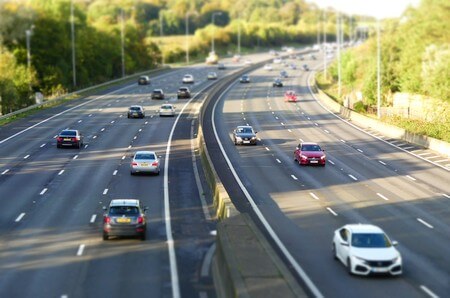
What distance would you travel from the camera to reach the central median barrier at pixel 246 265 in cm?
1889

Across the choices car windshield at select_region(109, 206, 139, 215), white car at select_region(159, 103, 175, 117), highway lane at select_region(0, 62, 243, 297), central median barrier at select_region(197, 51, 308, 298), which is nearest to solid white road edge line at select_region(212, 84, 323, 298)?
central median barrier at select_region(197, 51, 308, 298)

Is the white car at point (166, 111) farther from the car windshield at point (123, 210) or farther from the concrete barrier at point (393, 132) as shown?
the car windshield at point (123, 210)

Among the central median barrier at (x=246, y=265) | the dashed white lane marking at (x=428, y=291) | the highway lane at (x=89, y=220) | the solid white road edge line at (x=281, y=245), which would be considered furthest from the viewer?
the highway lane at (x=89, y=220)

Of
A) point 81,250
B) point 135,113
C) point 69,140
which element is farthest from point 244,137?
point 81,250

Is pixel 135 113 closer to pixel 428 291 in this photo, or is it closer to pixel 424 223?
pixel 424 223

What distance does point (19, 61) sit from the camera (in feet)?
394

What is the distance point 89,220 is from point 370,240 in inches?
506

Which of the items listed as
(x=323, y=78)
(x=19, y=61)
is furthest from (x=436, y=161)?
(x=323, y=78)

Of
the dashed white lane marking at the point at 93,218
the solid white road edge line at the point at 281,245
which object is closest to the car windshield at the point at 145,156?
the solid white road edge line at the point at 281,245

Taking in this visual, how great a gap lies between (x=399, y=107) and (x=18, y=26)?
63003 mm

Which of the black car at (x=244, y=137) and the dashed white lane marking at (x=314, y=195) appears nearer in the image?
the dashed white lane marking at (x=314, y=195)

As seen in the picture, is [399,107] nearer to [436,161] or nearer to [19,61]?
[436,161]

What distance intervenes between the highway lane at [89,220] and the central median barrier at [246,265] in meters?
1.13

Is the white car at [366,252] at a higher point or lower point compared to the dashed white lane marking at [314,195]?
higher
